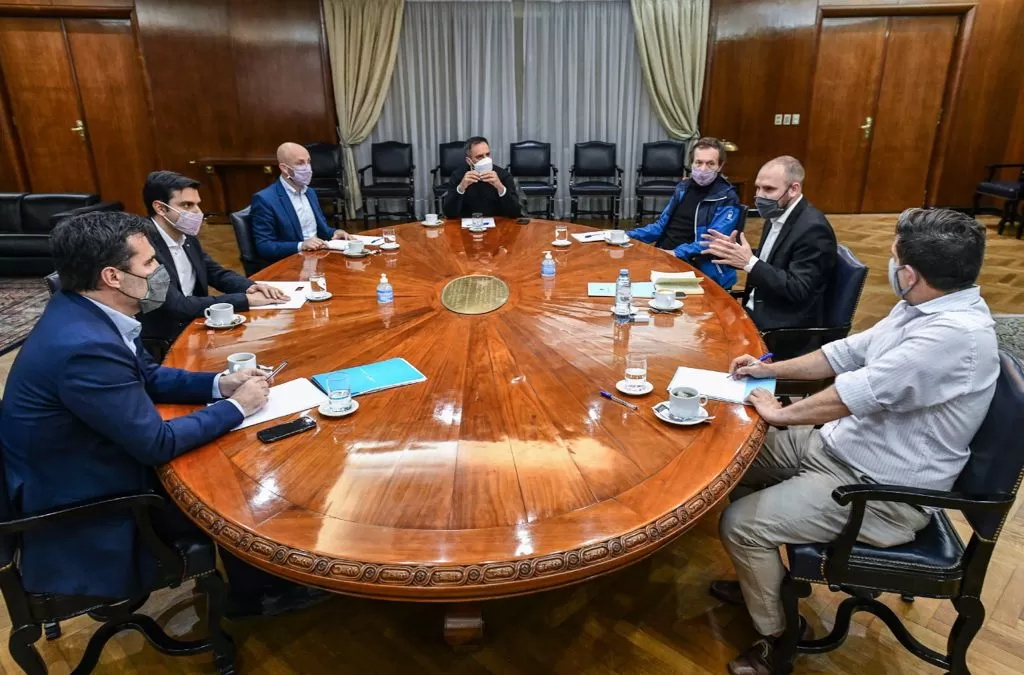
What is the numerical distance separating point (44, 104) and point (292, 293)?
22.0ft

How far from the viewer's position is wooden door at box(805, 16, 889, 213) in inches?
299

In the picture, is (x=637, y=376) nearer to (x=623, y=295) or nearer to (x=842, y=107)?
(x=623, y=295)

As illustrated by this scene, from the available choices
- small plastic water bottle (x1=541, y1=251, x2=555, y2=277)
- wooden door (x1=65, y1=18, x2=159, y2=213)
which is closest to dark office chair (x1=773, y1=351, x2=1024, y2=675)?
small plastic water bottle (x1=541, y1=251, x2=555, y2=277)

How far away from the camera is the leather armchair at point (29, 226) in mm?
5863

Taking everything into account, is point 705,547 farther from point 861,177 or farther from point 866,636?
point 861,177

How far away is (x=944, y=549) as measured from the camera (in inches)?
68.6

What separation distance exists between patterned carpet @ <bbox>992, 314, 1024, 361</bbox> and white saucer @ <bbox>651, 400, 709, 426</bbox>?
128 inches

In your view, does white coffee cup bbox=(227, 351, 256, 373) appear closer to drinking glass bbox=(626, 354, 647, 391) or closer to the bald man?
drinking glass bbox=(626, 354, 647, 391)

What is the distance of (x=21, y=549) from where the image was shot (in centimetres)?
163

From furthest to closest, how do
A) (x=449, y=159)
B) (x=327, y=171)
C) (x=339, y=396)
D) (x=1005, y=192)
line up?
(x=449, y=159) → (x=327, y=171) → (x=1005, y=192) → (x=339, y=396)

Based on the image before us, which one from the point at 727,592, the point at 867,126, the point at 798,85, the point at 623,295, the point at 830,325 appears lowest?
the point at 727,592

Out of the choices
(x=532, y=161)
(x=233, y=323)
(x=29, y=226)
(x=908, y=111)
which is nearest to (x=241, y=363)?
(x=233, y=323)

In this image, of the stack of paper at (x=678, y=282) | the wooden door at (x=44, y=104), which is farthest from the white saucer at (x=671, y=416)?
the wooden door at (x=44, y=104)

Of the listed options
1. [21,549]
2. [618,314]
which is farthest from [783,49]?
[21,549]
